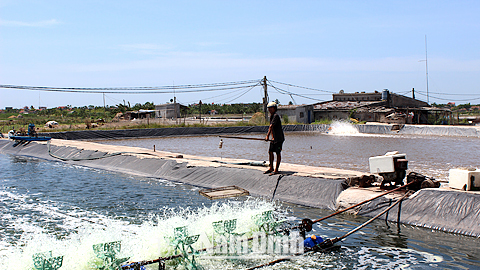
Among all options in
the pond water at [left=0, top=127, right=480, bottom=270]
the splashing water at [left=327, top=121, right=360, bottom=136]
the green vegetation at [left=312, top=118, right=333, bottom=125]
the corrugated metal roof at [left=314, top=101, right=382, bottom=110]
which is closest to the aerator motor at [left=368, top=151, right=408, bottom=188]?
the pond water at [left=0, top=127, right=480, bottom=270]

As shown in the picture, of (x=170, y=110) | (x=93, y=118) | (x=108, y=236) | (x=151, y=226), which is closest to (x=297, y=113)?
(x=170, y=110)

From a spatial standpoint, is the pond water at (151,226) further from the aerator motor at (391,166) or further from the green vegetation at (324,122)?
the green vegetation at (324,122)

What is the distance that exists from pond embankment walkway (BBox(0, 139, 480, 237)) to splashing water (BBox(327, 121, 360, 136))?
24808 millimetres

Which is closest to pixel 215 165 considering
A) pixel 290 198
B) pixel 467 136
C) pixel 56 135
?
pixel 290 198

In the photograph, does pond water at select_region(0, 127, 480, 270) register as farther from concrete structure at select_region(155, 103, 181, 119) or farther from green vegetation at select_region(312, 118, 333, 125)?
concrete structure at select_region(155, 103, 181, 119)

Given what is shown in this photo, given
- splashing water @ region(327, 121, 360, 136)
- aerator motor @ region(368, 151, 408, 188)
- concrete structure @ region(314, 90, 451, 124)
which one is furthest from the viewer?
concrete structure @ region(314, 90, 451, 124)

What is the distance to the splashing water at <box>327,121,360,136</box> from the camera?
36.8 metres

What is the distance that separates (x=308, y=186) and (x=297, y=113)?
117 feet

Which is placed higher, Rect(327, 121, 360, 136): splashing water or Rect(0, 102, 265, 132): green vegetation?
Rect(0, 102, 265, 132): green vegetation

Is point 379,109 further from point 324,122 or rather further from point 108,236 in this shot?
point 108,236

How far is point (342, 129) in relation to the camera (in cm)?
3762

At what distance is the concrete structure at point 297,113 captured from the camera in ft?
147

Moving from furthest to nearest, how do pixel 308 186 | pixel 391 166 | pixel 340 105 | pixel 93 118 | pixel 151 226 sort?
pixel 93 118
pixel 340 105
pixel 308 186
pixel 391 166
pixel 151 226

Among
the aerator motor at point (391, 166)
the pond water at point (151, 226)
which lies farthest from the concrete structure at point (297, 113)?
the aerator motor at point (391, 166)
